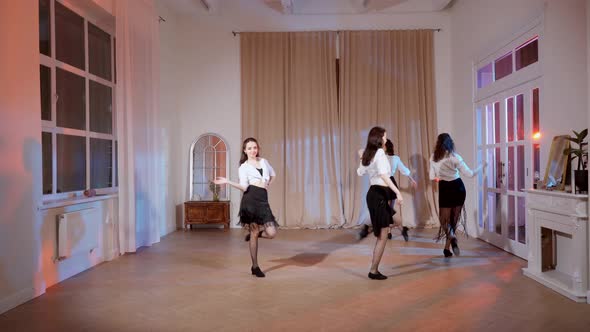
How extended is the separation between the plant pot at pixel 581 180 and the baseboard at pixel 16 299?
477 cm

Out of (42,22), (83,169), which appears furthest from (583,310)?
(42,22)

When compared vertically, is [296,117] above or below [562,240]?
above

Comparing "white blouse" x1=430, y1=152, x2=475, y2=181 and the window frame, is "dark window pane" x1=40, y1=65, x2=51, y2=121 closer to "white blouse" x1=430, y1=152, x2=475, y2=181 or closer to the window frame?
"white blouse" x1=430, y1=152, x2=475, y2=181

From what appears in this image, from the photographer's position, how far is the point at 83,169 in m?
5.42

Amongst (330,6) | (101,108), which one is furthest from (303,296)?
(330,6)

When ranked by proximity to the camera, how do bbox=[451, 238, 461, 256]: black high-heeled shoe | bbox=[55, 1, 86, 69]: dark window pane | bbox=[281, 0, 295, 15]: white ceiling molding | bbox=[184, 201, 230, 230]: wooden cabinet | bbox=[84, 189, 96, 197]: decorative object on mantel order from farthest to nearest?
bbox=[184, 201, 230, 230]: wooden cabinet < bbox=[281, 0, 295, 15]: white ceiling molding < bbox=[451, 238, 461, 256]: black high-heeled shoe < bbox=[84, 189, 96, 197]: decorative object on mantel < bbox=[55, 1, 86, 69]: dark window pane

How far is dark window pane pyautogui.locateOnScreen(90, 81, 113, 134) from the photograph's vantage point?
18.5ft

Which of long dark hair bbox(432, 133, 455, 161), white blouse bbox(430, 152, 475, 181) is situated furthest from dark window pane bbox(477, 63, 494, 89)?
white blouse bbox(430, 152, 475, 181)

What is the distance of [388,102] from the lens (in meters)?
8.01

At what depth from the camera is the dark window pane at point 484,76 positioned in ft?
20.6

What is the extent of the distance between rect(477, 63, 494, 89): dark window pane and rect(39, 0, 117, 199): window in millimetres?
5230

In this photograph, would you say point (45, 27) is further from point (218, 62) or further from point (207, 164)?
point (207, 164)

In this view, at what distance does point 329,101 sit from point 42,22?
472 centimetres

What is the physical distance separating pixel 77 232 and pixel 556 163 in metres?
4.94
